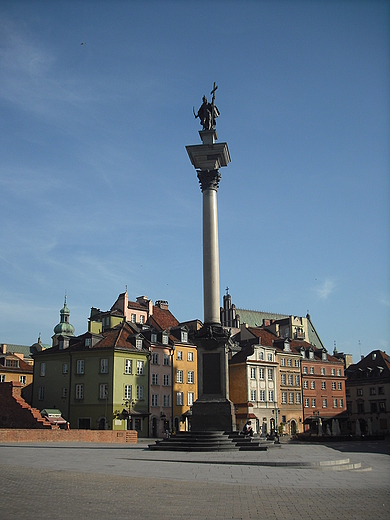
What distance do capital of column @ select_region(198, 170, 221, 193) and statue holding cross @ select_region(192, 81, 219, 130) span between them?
143 inches

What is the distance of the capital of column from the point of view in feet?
113

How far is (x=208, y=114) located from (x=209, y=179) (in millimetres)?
5031

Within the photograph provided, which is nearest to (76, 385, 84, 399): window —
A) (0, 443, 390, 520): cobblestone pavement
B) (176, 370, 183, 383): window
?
(176, 370, 183, 383): window

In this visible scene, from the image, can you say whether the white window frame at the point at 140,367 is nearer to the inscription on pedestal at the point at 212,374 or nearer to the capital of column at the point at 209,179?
the inscription on pedestal at the point at 212,374

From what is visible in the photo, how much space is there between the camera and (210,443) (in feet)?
88.2

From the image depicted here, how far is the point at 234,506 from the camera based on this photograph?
12.2 m

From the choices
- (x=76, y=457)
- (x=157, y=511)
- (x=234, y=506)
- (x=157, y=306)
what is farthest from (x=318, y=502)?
(x=157, y=306)

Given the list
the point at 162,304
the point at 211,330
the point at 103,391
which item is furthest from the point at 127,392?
the point at 211,330

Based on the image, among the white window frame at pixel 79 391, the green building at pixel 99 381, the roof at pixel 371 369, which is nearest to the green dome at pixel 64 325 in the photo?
the green building at pixel 99 381

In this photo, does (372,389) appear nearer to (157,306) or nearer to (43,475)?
(157,306)

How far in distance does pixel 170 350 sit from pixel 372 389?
39.1 meters

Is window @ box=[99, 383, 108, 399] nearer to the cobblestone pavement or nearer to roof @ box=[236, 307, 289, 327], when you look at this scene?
the cobblestone pavement

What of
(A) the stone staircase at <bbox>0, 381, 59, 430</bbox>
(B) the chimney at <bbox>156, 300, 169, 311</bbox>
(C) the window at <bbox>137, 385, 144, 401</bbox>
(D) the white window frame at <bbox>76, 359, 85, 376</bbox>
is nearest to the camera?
(A) the stone staircase at <bbox>0, 381, 59, 430</bbox>

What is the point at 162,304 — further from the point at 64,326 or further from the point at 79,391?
the point at 64,326
